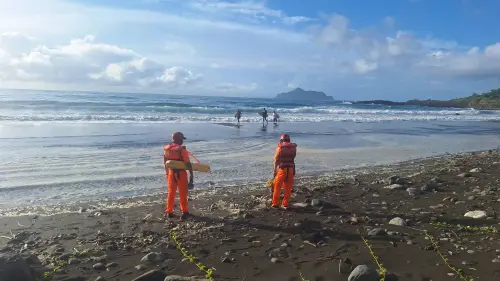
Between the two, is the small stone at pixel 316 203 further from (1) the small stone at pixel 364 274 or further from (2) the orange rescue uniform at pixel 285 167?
(1) the small stone at pixel 364 274

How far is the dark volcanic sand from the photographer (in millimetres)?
5312

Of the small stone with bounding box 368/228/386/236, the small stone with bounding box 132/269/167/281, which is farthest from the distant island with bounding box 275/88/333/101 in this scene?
the small stone with bounding box 132/269/167/281

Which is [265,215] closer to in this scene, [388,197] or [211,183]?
[388,197]

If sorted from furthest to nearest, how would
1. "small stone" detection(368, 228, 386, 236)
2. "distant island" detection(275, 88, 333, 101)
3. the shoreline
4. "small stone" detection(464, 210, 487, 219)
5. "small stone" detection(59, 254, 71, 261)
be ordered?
"distant island" detection(275, 88, 333, 101) < the shoreline < "small stone" detection(464, 210, 487, 219) < "small stone" detection(368, 228, 386, 236) < "small stone" detection(59, 254, 71, 261)

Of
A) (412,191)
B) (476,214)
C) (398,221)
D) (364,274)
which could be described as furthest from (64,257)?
(412,191)

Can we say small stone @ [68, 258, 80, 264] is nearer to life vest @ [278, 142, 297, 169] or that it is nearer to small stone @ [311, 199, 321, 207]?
life vest @ [278, 142, 297, 169]

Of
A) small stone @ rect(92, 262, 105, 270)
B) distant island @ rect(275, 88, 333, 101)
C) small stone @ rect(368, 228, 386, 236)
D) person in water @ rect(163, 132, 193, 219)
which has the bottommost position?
small stone @ rect(92, 262, 105, 270)

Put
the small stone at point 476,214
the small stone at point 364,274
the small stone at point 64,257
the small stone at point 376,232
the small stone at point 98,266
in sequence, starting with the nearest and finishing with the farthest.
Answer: the small stone at point 364,274 → the small stone at point 98,266 → the small stone at point 64,257 → the small stone at point 376,232 → the small stone at point 476,214

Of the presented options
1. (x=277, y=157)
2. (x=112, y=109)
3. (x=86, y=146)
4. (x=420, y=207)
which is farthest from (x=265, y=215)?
(x=112, y=109)

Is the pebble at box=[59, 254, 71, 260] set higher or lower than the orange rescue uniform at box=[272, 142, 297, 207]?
lower

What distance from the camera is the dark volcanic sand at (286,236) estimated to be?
5312mm

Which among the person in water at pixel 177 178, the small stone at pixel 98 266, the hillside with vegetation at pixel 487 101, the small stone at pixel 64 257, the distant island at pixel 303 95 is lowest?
the small stone at pixel 98 266

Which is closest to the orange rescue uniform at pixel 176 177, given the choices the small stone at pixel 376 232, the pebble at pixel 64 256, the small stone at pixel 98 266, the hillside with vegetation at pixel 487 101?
the pebble at pixel 64 256

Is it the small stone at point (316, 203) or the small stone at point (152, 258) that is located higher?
the small stone at point (316, 203)
